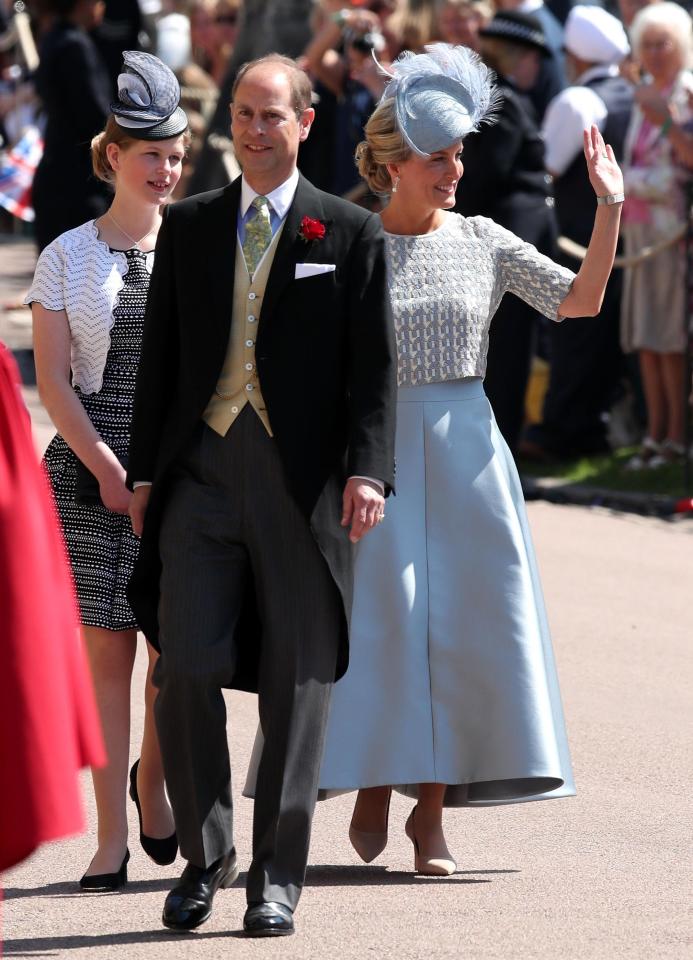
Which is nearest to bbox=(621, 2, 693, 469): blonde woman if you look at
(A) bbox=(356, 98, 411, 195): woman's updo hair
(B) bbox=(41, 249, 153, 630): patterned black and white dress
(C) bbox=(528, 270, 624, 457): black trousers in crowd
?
(C) bbox=(528, 270, 624, 457): black trousers in crowd

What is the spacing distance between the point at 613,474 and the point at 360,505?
248 inches

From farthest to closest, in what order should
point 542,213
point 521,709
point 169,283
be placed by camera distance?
→ point 542,213, point 521,709, point 169,283

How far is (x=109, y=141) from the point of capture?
4902mm

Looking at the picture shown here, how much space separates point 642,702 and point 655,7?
15.3ft

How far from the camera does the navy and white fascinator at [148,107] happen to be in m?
4.84

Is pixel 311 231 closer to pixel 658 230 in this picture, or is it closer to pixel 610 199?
pixel 610 199

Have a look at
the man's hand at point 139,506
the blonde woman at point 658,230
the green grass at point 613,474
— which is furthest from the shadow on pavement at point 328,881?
the blonde woman at point 658,230

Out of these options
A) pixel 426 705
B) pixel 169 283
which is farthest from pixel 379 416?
pixel 426 705

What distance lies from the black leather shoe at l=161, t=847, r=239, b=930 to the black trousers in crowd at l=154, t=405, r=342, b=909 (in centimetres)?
4

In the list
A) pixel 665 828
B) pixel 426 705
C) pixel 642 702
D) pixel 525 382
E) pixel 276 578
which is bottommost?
pixel 525 382

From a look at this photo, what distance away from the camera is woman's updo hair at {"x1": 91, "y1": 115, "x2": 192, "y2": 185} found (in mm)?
4867

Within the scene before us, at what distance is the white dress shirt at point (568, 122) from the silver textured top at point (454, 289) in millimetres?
5366

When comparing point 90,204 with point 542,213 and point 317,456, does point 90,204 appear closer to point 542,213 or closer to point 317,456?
point 542,213

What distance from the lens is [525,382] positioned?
9898 mm
